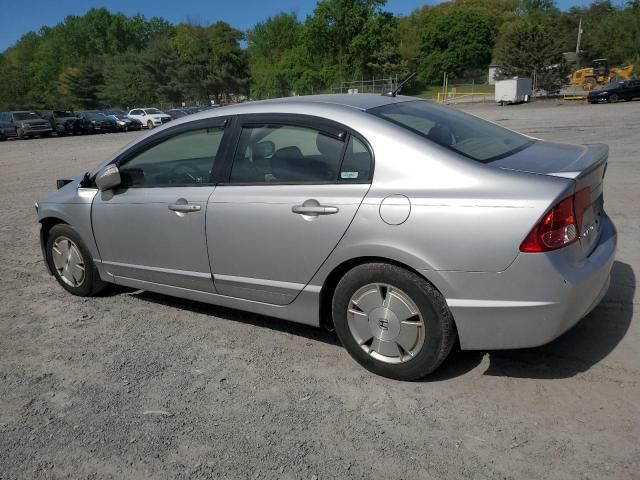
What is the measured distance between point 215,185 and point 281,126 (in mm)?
616

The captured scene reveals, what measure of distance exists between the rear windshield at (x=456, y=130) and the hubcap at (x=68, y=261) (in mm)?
2961

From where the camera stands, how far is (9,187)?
12.5 metres

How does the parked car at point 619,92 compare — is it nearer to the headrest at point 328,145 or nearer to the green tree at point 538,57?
the green tree at point 538,57

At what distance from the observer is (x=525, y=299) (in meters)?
2.75

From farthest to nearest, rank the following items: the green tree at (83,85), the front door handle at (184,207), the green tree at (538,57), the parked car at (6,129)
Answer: the green tree at (83,85) → the green tree at (538,57) → the parked car at (6,129) → the front door handle at (184,207)

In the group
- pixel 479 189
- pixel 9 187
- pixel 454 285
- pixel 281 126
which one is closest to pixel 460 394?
pixel 454 285

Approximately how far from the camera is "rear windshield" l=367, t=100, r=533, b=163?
320 centimetres

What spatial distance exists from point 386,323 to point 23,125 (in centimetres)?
3775

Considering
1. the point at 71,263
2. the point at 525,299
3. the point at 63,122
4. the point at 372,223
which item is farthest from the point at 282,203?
the point at 63,122

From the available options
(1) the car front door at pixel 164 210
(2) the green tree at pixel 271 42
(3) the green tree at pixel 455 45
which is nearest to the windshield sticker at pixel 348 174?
(1) the car front door at pixel 164 210

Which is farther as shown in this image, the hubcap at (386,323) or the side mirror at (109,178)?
the side mirror at (109,178)

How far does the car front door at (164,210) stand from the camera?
3.85 meters

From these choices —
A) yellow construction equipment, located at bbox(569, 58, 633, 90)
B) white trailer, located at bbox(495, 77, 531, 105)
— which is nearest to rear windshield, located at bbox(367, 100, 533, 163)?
white trailer, located at bbox(495, 77, 531, 105)

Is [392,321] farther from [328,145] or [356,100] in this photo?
[356,100]
